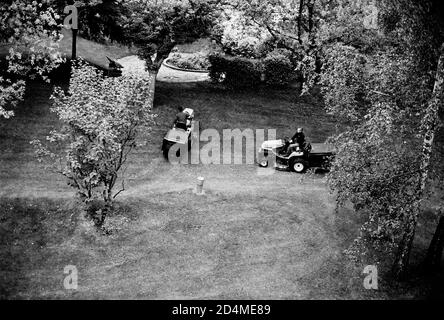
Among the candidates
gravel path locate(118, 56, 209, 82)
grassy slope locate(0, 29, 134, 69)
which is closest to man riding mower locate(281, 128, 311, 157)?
gravel path locate(118, 56, 209, 82)

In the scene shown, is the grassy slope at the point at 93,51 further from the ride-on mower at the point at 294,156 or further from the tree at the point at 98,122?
the tree at the point at 98,122

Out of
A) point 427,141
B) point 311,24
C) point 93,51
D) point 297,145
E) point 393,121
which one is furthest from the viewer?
point 93,51

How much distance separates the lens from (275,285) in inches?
552

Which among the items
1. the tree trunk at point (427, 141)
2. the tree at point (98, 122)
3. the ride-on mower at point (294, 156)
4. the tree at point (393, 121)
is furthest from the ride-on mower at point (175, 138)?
the tree trunk at point (427, 141)

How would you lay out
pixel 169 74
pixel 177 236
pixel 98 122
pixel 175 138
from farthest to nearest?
pixel 169 74 → pixel 175 138 → pixel 177 236 → pixel 98 122

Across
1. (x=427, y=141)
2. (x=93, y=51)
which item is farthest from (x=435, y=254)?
(x=93, y=51)

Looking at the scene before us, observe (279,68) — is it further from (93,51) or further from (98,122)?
(98,122)

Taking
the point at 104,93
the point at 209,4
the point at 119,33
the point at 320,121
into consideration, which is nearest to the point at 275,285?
the point at 104,93

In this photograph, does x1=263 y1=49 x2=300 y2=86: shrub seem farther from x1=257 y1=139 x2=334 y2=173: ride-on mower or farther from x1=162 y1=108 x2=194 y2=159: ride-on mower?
x1=162 y1=108 x2=194 y2=159: ride-on mower

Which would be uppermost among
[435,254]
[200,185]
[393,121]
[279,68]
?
[279,68]

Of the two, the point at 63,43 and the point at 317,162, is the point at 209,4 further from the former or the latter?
the point at 63,43

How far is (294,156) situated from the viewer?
19.7 meters

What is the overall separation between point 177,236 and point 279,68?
1502cm
